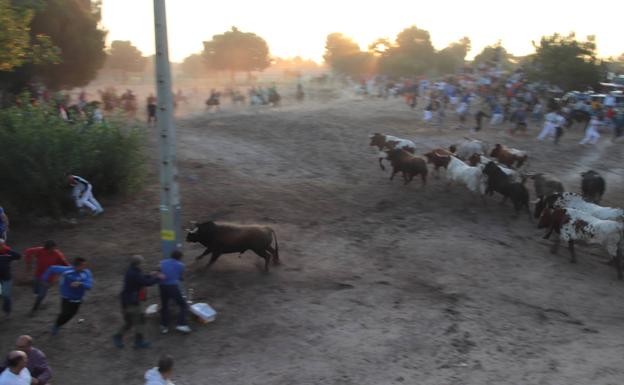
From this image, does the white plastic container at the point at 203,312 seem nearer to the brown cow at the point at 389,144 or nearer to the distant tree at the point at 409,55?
the brown cow at the point at 389,144

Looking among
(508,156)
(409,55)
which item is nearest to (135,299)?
(508,156)

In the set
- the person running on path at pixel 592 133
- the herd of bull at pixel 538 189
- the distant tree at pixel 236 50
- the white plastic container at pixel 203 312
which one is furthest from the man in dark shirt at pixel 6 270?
the distant tree at pixel 236 50

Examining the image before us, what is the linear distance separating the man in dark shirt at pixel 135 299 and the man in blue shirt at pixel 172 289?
0.28m

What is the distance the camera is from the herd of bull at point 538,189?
12.6 meters

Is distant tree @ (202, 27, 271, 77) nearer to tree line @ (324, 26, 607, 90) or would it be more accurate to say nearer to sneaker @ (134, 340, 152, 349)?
tree line @ (324, 26, 607, 90)

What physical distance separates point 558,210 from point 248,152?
481 inches

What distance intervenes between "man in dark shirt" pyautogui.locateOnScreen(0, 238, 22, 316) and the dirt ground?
0.34 metres

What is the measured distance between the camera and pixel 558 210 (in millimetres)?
13234

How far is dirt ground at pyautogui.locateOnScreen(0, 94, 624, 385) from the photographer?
836 cm

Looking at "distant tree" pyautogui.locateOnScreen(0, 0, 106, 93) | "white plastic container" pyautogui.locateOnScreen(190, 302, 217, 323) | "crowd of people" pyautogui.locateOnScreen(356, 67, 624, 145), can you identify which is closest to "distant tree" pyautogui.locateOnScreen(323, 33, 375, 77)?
"crowd of people" pyautogui.locateOnScreen(356, 67, 624, 145)

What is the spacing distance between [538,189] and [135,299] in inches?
494

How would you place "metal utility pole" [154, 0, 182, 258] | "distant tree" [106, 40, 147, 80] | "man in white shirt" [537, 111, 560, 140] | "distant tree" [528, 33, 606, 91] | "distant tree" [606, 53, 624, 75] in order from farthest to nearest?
"distant tree" [106, 40, 147, 80] < "distant tree" [606, 53, 624, 75] < "distant tree" [528, 33, 606, 91] < "man in white shirt" [537, 111, 560, 140] < "metal utility pole" [154, 0, 182, 258]

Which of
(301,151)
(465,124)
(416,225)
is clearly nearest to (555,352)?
(416,225)

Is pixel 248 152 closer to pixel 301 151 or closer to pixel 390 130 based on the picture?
pixel 301 151
